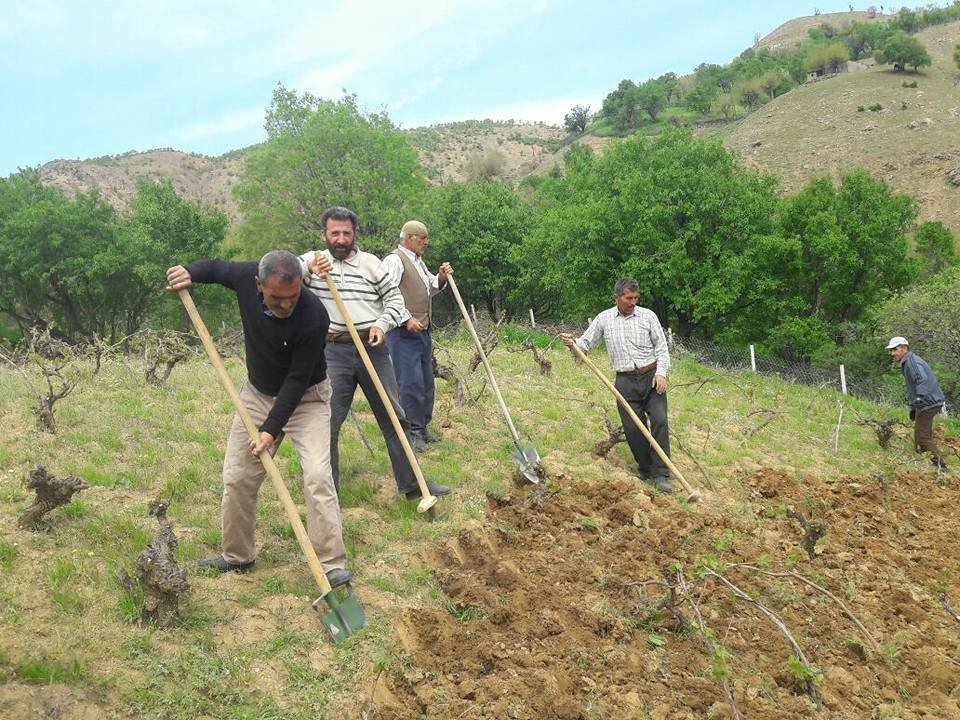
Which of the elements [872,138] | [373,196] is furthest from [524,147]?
[373,196]

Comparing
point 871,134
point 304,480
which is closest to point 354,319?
point 304,480

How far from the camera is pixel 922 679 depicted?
11.5ft

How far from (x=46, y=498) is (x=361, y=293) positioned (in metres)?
2.35

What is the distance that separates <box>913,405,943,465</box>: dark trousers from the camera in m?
8.73

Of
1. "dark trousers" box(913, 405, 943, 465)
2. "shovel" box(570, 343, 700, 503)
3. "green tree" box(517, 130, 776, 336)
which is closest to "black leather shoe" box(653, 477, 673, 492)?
"shovel" box(570, 343, 700, 503)

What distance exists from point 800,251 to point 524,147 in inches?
3181

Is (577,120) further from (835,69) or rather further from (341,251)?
(341,251)

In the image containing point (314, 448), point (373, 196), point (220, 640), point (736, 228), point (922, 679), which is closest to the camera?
Answer: point (220, 640)

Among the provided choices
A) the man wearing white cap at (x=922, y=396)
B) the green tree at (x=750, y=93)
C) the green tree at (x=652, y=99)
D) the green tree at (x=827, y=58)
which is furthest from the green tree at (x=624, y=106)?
the man wearing white cap at (x=922, y=396)

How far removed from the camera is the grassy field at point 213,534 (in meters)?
2.92

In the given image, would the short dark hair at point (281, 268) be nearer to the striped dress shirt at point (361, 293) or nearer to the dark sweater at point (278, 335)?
the dark sweater at point (278, 335)

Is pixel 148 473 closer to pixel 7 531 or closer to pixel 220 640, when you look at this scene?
pixel 7 531

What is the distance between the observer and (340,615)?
341 centimetres

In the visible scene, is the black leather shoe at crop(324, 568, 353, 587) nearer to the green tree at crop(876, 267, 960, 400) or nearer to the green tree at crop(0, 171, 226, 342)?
the green tree at crop(876, 267, 960, 400)
